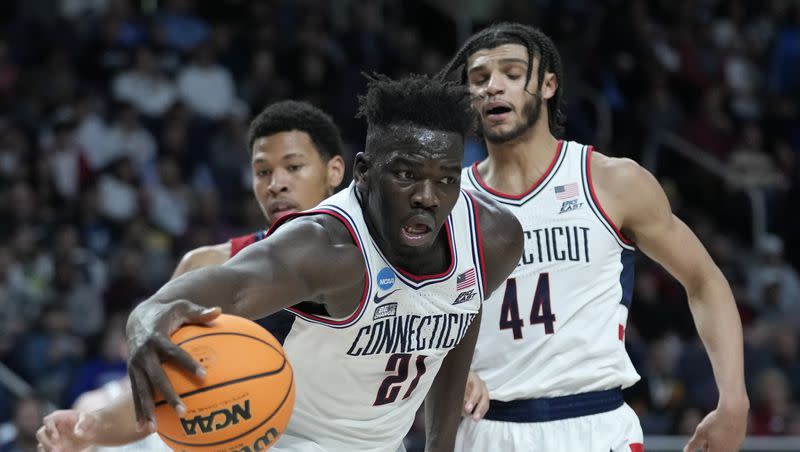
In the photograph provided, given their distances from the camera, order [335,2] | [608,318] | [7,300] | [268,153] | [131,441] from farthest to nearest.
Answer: [335,2], [7,300], [268,153], [608,318], [131,441]

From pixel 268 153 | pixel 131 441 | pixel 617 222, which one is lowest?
pixel 131 441

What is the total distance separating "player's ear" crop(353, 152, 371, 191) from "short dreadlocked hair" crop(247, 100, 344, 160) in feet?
4.01

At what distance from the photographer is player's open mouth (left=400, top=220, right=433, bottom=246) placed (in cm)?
333

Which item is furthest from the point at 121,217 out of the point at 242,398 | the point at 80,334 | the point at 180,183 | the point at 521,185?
the point at 242,398

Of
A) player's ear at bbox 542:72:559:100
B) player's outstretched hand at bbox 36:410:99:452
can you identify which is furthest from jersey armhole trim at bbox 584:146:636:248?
player's outstretched hand at bbox 36:410:99:452

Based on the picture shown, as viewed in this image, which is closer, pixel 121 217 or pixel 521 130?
pixel 521 130

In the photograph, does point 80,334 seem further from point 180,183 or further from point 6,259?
point 180,183

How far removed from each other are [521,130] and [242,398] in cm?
198

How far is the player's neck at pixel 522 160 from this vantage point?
175 inches

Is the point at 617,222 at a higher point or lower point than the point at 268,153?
lower

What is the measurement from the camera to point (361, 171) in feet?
11.5

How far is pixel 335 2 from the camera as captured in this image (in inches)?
A: 480

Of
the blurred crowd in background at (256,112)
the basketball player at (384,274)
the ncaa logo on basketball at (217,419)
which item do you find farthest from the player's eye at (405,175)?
the blurred crowd in background at (256,112)

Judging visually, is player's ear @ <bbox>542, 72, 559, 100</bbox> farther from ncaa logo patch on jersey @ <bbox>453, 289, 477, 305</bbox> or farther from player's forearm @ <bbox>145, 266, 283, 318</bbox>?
player's forearm @ <bbox>145, 266, 283, 318</bbox>
